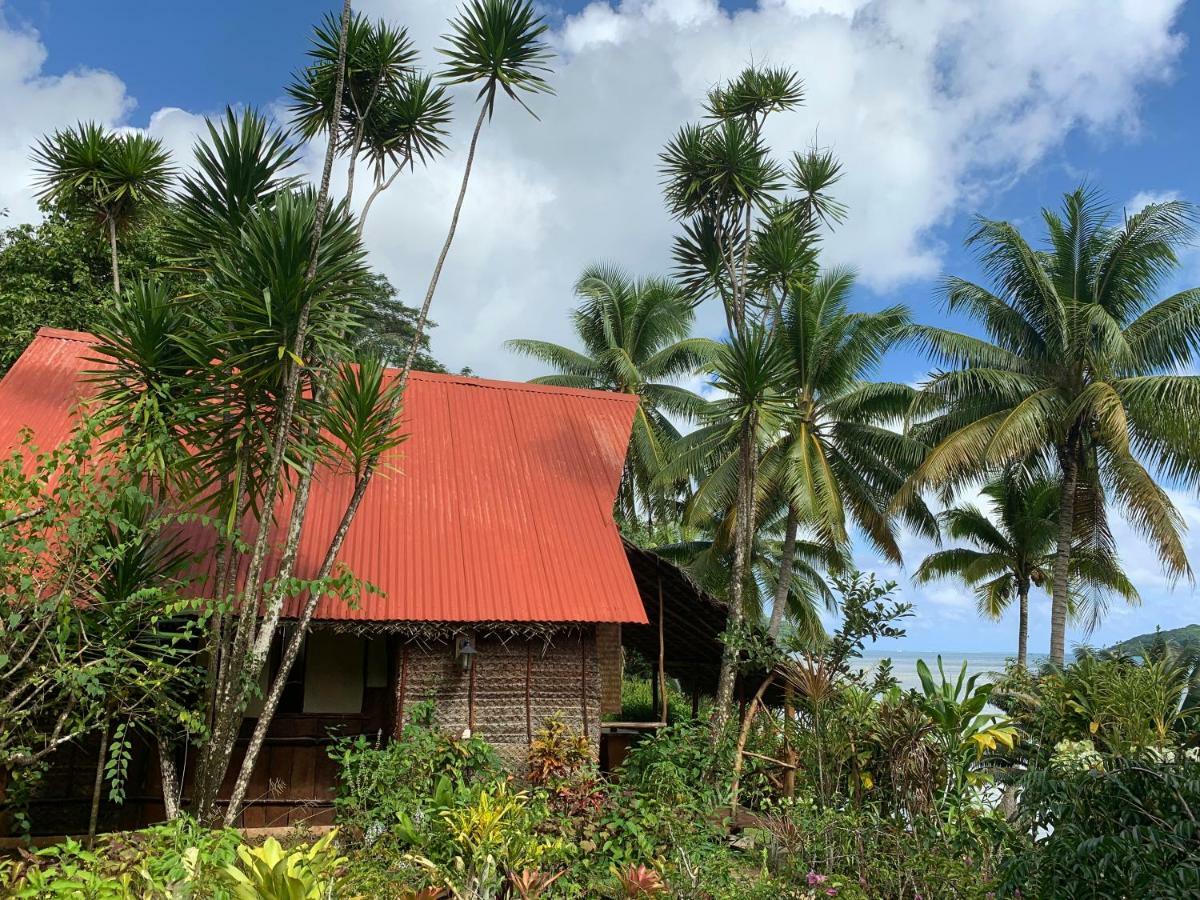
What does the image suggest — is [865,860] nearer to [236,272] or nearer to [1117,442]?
[236,272]

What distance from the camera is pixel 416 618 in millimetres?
8633

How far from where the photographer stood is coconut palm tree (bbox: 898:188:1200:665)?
53.0 ft

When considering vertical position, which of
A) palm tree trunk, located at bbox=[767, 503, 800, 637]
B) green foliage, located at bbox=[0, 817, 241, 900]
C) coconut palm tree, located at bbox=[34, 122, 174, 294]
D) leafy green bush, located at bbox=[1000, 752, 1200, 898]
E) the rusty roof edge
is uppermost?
coconut palm tree, located at bbox=[34, 122, 174, 294]

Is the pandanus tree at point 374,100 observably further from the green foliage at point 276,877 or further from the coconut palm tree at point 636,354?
the coconut palm tree at point 636,354

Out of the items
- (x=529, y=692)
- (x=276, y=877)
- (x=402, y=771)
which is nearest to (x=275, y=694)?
(x=402, y=771)

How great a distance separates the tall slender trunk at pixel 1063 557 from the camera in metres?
16.8

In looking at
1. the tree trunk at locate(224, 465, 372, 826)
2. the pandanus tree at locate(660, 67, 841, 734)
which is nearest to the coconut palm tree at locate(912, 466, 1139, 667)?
the pandanus tree at locate(660, 67, 841, 734)

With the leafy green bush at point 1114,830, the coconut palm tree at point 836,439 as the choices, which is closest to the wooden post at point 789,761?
the leafy green bush at point 1114,830

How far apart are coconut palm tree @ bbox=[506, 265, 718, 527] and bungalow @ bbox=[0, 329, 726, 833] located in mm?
11338

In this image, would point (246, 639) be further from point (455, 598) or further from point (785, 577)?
point (785, 577)

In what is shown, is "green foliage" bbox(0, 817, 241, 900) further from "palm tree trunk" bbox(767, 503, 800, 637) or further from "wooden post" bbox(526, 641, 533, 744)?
"palm tree trunk" bbox(767, 503, 800, 637)

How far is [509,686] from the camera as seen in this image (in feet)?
30.0

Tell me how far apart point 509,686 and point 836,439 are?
40.4 feet

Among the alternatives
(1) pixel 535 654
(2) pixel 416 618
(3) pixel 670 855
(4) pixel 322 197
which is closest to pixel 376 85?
(4) pixel 322 197
